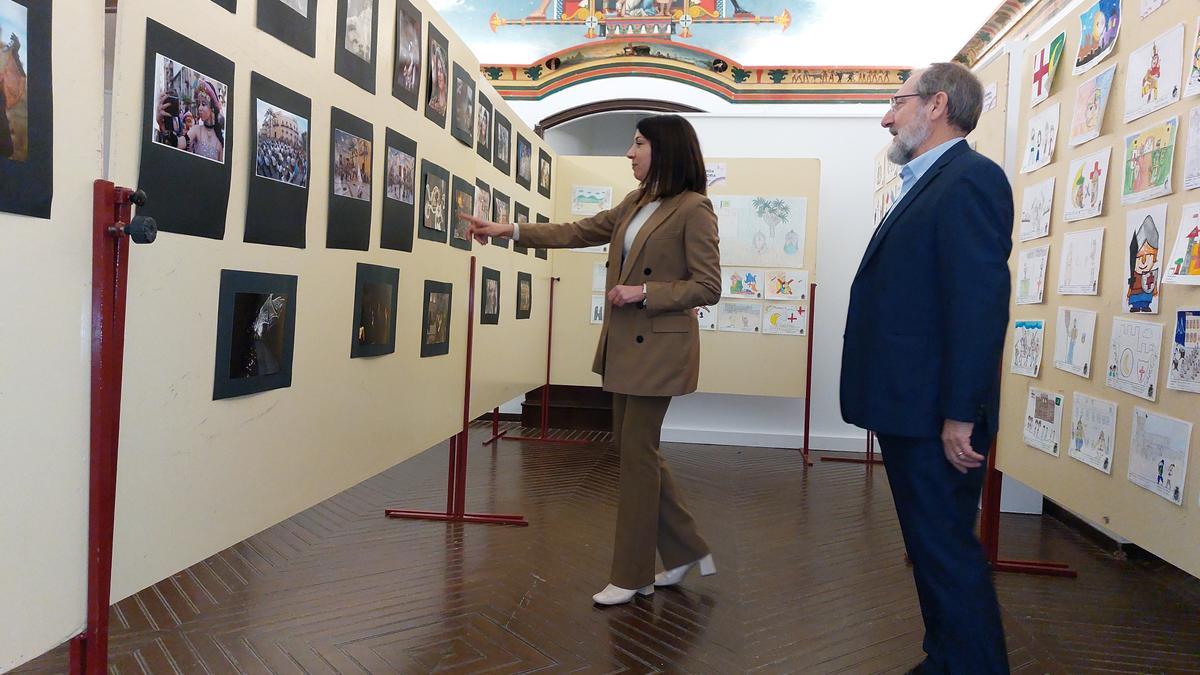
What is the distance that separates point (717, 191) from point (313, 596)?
476cm

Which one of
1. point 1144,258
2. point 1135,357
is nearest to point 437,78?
point 1144,258

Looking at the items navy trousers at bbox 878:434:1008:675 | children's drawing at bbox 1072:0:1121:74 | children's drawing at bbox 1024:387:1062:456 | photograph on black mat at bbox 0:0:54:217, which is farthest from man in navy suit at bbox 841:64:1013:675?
photograph on black mat at bbox 0:0:54:217

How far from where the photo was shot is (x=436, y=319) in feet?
11.4

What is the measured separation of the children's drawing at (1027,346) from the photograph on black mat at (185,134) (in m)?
3.06

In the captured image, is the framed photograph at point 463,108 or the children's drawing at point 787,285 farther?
the children's drawing at point 787,285

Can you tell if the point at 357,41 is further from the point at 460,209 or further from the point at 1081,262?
the point at 1081,262

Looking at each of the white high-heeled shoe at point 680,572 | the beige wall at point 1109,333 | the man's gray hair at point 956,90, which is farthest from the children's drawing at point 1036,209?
the white high-heeled shoe at point 680,572

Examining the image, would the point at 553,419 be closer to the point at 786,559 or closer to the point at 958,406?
the point at 786,559

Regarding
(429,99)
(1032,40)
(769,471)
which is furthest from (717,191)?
(429,99)

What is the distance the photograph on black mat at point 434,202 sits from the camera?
320cm

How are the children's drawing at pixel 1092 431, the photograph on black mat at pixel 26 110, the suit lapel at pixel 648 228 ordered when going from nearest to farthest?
the photograph on black mat at pixel 26 110
the children's drawing at pixel 1092 431
the suit lapel at pixel 648 228

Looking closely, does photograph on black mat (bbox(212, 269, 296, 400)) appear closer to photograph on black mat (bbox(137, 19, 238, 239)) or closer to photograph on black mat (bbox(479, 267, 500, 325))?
photograph on black mat (bbox(137, 19, 238, 239))

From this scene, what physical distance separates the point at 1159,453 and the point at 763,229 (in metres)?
4.42

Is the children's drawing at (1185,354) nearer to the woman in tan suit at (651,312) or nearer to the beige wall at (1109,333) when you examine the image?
the beige wall at (1109,333)
